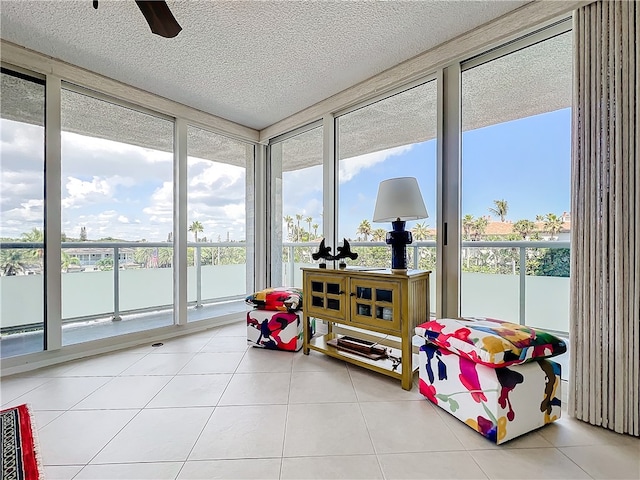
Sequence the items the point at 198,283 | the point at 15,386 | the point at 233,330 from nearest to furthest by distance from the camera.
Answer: the point at 15,386 → the point at 233,330 → the point at 198,283

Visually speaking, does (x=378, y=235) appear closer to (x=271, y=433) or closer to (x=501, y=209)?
(x=501, y=209)

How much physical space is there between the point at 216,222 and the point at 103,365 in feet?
6.21

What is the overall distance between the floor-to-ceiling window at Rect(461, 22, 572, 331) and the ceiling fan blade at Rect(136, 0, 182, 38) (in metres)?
2.04

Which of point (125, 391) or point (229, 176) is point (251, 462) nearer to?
point (125, 391)

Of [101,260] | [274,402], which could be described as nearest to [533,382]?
[274,402]

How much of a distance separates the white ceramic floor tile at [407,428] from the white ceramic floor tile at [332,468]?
0.12 metres

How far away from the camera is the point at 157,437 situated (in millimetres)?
1560

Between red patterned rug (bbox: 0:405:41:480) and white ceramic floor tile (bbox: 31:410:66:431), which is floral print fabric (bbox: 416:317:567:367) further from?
white ceramic floor tile (bbox: 31:410:66:431)

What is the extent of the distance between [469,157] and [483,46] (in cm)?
76

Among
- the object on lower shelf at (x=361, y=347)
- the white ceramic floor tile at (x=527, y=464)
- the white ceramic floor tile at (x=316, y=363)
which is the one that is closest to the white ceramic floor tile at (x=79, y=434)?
the white ceramic floor tile at (x=316, y=363)

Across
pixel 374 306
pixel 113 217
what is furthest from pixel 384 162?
pixel 113 217

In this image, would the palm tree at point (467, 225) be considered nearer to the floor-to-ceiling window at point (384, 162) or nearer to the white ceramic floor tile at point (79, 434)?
the floor-to-ceiling window at point (384, 162)

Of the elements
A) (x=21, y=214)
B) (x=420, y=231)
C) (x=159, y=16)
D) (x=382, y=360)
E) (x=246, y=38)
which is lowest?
(x=382, y=360)

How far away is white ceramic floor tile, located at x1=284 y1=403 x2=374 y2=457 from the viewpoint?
4.77 ft
